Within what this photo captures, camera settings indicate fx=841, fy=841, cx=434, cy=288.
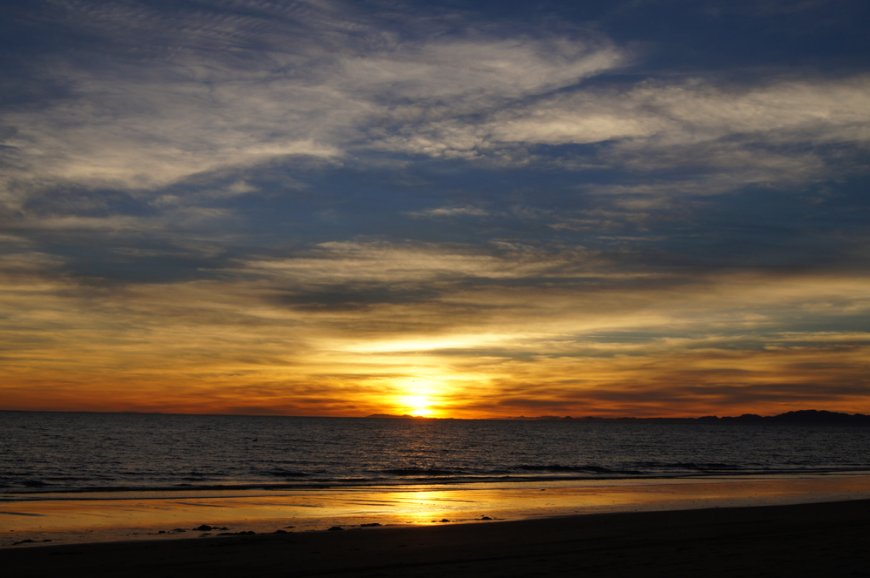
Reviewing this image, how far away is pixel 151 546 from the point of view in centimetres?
1923

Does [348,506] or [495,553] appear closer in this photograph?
[495,553]

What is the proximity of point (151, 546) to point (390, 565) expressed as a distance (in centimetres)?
618

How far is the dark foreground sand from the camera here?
15.9m

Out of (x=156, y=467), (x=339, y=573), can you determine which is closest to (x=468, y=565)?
(x=339, y=573)

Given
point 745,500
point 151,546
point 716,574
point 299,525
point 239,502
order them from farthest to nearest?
point 745,500, point 239,502, point 299,525, point 151,546, point 716,574

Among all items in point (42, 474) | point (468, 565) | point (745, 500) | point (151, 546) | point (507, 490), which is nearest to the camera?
point (468, 565)

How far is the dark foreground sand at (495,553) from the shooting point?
15883mm

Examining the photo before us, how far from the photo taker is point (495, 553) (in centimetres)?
1825

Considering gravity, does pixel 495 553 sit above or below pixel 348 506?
below

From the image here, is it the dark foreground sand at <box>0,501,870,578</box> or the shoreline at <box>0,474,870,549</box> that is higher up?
the shoreline at <box>0,474,870,549</box>

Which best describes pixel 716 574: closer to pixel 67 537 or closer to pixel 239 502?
pixel 67 537

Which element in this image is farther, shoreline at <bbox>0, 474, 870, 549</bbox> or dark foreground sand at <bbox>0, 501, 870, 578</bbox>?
shoreline at <bbox>0, 474, 870, 549</bbox>

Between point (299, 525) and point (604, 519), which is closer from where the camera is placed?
point (299, 525)

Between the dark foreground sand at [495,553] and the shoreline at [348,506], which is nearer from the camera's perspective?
the dark foreground sand at [495,553]
